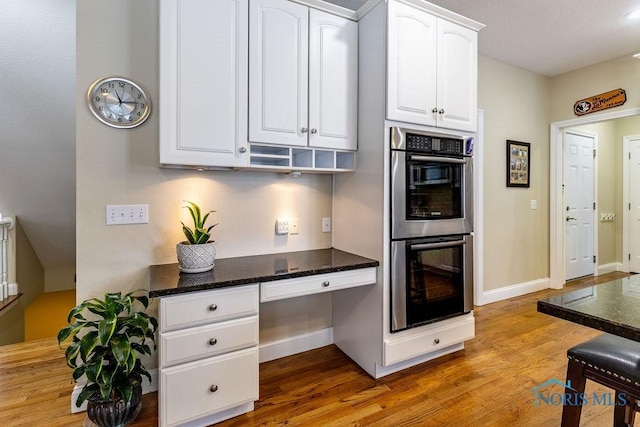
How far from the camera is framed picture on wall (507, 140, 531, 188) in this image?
3.73 meters

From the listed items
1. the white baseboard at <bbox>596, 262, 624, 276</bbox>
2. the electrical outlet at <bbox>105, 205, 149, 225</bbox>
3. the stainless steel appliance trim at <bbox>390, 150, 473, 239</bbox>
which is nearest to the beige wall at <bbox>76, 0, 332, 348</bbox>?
the electrical outlet at <bbox>105, 205, 149, 225</bbox>

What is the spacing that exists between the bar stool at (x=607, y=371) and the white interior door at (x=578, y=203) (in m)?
3.59

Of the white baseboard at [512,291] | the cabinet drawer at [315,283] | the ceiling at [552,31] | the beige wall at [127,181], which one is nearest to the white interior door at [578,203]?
the white baseboard at [512,291]

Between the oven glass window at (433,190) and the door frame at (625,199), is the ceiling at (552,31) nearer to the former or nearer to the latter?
the oven glass window at (433,190)

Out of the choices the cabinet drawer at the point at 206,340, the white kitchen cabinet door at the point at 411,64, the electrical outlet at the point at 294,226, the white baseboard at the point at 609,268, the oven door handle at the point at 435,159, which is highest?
the white kitchen cabinet door at the point at 411,64

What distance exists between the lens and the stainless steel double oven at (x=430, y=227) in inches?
82.4

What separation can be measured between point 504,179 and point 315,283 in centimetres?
293

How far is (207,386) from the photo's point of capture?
1.64 meters

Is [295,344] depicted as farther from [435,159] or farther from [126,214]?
[435,159]

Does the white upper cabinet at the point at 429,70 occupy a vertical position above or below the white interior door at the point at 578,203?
above

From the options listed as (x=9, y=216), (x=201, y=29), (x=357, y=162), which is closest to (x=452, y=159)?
(x=357, y=162)

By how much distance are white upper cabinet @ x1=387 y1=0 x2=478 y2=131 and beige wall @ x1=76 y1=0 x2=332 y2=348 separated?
1261 millimetres

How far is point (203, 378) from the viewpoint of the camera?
64.2 inches

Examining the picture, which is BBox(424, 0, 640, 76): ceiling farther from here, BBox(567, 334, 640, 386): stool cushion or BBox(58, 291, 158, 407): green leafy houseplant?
BBox(58, 291, 158, 407): green leafy houseplant
